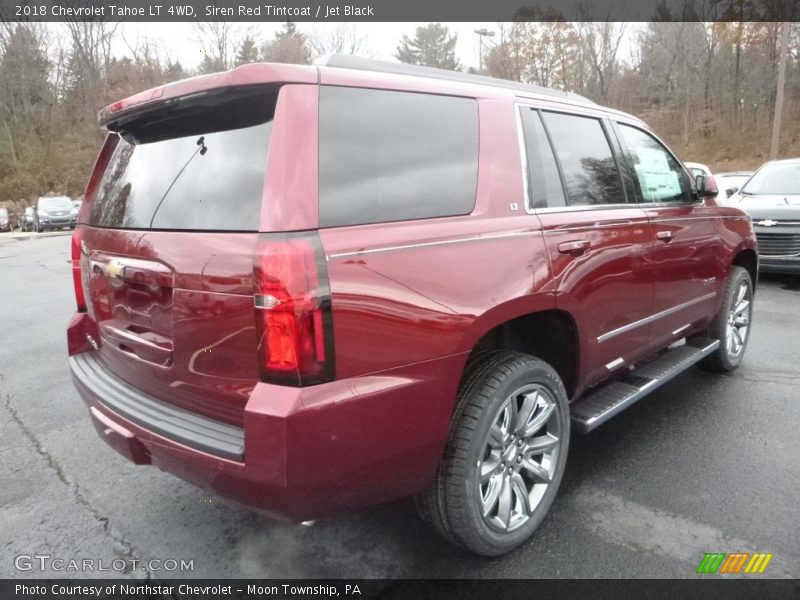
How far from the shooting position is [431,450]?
6.89ft

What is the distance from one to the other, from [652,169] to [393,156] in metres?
2.28

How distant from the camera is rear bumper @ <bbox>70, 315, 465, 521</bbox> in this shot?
1.78 metres

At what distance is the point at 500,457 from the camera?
2416 mm

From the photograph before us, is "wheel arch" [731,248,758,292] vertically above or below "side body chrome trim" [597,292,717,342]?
above

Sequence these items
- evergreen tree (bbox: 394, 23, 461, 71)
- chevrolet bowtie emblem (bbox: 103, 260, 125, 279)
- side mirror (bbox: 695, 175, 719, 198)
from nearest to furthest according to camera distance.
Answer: chevrolet bowtie emblem (bbox: 103, 260, 125, 279) → side mirror (bbox: 695, 175, 719, 198) → evergreen tree (bbox: 394, 23, 461, 71)

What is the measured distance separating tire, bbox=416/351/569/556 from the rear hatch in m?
0.84

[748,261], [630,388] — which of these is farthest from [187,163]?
[748,261]

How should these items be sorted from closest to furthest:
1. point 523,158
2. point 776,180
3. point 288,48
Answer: point 523,158 → point 776,180 → point 288,48

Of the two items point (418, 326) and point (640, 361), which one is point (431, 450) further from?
point (640, 361)

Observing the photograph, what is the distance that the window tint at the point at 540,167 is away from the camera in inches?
104

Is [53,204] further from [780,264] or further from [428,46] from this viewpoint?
[428,46]

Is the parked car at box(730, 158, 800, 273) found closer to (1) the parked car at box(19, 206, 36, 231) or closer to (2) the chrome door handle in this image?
(2) the chrome door handle

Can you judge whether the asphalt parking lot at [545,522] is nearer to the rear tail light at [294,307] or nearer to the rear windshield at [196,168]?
the rear tail light at [294,307]

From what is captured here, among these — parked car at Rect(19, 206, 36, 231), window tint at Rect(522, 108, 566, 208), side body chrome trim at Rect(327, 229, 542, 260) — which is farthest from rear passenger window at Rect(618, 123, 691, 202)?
parked car at Rect(19, 206, 36, 231)
